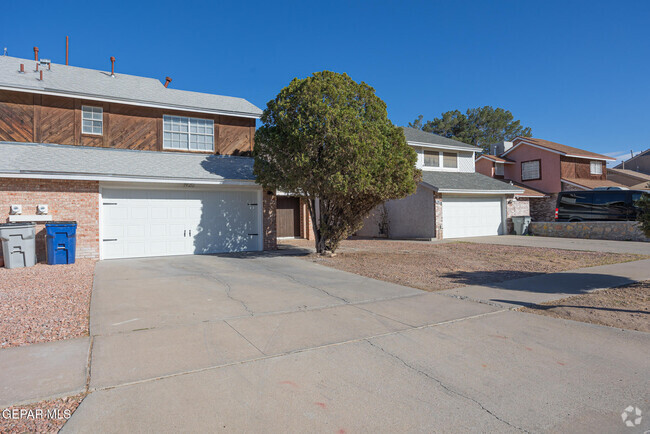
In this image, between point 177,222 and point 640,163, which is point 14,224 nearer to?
point 177,222

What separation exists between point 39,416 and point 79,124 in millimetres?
12682

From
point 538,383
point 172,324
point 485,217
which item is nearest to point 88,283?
point 172,324

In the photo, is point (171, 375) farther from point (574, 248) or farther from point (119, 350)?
point (574, 248)

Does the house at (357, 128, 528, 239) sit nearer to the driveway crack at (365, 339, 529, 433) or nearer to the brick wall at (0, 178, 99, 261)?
the brick wall at (0, 178, 99, 261)

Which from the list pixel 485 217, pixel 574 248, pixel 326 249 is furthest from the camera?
pixel 485 217

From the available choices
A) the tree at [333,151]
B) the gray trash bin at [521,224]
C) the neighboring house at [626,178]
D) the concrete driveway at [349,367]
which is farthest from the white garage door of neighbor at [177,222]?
the neighboring house at [626,178]

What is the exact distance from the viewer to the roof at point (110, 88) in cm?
1288

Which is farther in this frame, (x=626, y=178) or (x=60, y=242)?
(x=626, y=178)

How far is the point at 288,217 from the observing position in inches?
790

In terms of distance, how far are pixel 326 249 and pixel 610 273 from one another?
775 centimetres

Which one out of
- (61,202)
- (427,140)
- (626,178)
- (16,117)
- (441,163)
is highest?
(427,140)

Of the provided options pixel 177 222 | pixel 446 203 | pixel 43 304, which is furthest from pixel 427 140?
pixel 43 304

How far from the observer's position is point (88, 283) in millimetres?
8125

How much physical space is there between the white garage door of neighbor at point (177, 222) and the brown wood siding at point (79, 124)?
7.86ft
